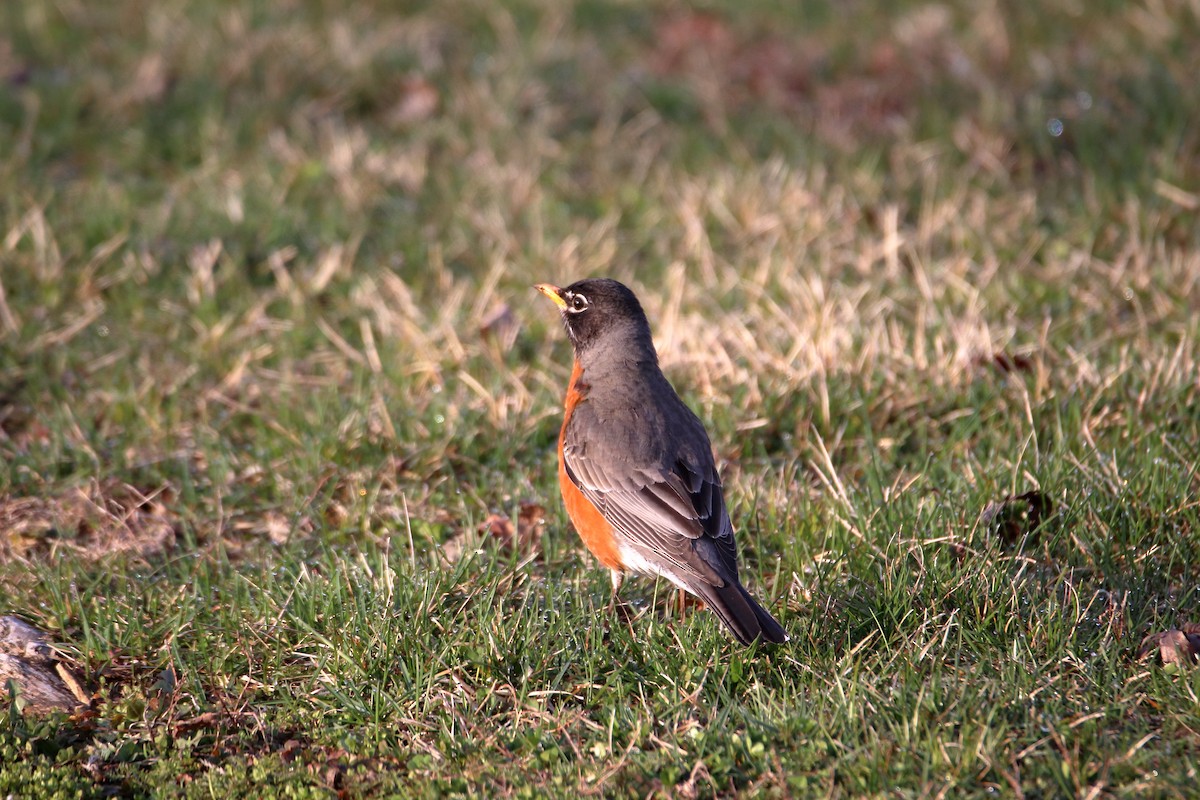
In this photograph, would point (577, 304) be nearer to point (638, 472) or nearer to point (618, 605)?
point (638, 472)

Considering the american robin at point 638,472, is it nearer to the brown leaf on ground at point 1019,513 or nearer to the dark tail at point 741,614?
the dark tail at point 741,614

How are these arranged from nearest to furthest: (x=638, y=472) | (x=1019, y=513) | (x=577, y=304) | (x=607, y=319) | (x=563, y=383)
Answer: (x=638, y=472), (x=1019, y=513), (x=607, y=319), (x=577, y=304), (x=563, y=383)

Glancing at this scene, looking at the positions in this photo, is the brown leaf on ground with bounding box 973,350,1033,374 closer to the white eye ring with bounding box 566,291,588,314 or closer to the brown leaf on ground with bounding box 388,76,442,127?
the white eye ring with bounding box 566,291,588,314

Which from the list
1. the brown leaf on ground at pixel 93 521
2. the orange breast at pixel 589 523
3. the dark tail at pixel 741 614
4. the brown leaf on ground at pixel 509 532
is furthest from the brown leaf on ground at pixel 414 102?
the dark tail at pixel 741 614

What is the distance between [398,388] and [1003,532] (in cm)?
303

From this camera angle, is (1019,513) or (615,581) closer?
(615,581)

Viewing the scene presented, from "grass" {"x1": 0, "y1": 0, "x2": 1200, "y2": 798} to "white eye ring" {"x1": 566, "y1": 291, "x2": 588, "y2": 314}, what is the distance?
2.18 ft

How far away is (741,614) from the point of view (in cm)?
427

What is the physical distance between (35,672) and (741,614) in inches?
96.5

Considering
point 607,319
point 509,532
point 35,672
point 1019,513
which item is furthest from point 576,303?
point 35,672

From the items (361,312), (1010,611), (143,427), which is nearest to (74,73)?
(361,312)

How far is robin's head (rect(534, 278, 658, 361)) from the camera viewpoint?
5.57 metres

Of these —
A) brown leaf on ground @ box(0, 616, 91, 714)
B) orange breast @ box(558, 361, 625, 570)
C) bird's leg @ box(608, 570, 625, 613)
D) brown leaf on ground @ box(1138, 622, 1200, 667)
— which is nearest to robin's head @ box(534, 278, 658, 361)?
orange breast @ box(558, 361, 625, 570)

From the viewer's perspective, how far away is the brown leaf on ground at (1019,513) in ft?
16.6
